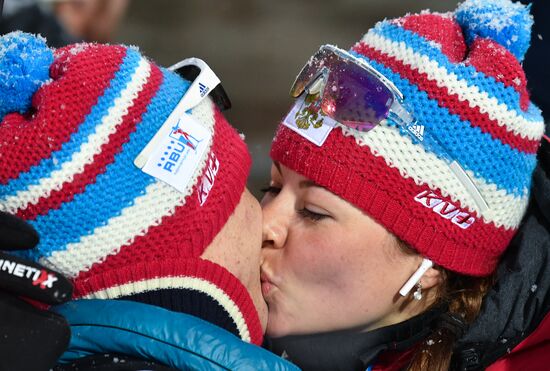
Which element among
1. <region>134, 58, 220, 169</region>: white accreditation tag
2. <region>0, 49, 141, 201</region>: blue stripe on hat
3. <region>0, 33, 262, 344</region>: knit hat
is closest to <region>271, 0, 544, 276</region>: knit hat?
<region>134, 58, 220, 169</region>: white accreditation tag

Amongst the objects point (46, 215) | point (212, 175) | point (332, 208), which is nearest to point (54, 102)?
point (46, 215)

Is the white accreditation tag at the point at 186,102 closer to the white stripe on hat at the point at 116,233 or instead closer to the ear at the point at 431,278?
the white stripe on hat at the point at 116,233

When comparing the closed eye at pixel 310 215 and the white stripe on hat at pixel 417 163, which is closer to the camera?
the white stripe on hat at pixel 417 163

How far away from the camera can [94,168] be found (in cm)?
192

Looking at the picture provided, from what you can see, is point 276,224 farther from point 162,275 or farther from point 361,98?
point 162,275

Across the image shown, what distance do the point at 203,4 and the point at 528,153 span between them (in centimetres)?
485

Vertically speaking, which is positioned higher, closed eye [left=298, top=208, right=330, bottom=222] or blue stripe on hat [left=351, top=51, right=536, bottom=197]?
blue stripe on hat [left=351, top=51, right=536, bottom=197]

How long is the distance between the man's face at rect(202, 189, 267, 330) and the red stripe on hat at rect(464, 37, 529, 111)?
0.80m

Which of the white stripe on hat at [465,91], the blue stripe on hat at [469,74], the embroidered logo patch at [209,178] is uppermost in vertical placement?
the blue stripe on hat at [469,74]

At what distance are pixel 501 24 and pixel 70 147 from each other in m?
1.43

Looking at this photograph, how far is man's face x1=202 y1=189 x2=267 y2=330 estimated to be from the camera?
7.12ft

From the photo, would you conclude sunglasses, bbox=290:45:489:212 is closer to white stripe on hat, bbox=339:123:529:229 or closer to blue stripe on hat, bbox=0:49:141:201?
white stripe on hat, bbox=339:123:529:229

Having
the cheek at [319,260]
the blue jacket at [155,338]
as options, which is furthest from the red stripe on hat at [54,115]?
the cheek at [319,260]

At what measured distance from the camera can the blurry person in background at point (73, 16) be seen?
4879 millimetres
